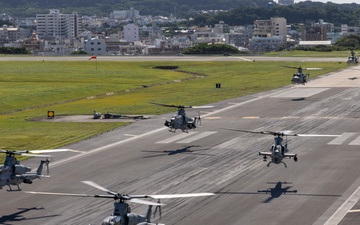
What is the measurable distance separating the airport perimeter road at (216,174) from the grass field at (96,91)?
5983mm

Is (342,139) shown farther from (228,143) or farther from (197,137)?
(197,137)

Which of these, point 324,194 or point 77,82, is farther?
point 77,82

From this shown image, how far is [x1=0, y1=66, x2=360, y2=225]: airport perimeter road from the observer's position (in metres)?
54.4

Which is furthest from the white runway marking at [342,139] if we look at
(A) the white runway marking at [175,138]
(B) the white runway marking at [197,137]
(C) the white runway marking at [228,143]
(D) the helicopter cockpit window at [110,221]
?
(D) the helicopter cockpit window at [110,221]

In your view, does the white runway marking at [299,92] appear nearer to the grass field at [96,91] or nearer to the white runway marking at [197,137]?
the grass field at [96,91]

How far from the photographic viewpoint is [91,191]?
60906mm

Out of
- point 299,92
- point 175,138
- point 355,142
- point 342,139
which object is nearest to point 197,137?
point 175,138

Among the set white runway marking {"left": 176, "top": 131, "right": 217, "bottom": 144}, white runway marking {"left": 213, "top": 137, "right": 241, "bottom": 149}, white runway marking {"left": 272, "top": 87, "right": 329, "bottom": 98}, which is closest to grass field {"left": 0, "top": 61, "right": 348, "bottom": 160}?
white runway marking {"left": 272, "top": 87, "right": 329, "bottom": 98}

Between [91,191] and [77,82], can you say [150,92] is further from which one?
[91,191]

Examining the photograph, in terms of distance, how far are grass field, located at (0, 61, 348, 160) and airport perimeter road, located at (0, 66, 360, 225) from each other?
19.6 ft

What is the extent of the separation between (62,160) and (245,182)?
17435 millimetres

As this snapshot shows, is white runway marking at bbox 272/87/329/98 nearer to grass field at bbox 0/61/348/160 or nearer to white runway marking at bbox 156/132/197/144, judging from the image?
grass field at bbox 0/61/348/160

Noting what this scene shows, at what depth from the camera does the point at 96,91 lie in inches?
5512

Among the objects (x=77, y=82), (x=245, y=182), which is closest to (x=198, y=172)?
(x=245, y=182)
